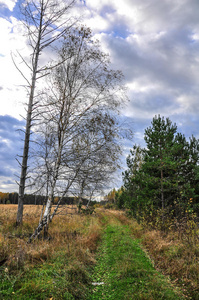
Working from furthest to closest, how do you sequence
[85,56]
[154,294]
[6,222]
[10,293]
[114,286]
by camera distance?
[6,222] < [85,56] < [114,286] < [154,294] < [10,293]

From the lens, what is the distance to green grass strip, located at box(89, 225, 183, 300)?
4.18m

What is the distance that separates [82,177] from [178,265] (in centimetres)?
414

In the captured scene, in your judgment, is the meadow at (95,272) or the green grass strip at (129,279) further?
the green grass strip at (129,279)

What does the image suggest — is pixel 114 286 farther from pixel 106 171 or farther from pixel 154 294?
pixel 106 171

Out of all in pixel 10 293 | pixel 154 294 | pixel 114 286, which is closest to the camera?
pixel 10 293

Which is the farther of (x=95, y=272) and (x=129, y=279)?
(x=95, y=272)

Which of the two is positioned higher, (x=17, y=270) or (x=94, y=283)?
(x=17, y=270)

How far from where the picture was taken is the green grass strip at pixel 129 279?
4.18m

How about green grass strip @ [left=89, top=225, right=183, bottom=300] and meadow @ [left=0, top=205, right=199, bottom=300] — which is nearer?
meadow @ [left=0, top=205, right=199, bottom=300]

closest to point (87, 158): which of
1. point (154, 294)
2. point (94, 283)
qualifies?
point (94, 283)

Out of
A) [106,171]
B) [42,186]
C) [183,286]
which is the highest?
[106,171]

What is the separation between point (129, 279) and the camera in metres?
4.83

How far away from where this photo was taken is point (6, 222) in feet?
26.5

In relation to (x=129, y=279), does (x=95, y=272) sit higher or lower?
lower
